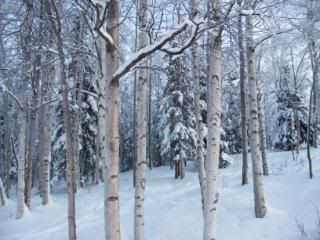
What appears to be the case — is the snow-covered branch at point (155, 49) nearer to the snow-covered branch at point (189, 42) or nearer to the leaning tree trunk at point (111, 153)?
the snow-covered branch at point (189, 42)

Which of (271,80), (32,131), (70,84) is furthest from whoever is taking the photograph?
(271,80)

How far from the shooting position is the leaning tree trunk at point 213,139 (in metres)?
5.92

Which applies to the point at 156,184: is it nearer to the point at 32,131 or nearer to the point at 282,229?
the point at 32,131

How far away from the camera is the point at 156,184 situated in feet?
64.3

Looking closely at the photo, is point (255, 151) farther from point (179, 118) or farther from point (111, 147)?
point (179, 118)

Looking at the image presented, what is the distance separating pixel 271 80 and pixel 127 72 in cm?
2766

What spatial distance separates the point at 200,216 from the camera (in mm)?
10109

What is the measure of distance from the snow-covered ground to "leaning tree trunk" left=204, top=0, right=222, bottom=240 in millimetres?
2919

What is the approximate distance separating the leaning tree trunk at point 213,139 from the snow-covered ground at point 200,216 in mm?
2919

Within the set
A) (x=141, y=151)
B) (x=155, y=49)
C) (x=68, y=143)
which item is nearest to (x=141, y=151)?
(x=141, y=151)

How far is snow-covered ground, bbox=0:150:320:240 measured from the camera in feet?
29.0

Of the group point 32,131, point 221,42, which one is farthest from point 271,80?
point 221,42

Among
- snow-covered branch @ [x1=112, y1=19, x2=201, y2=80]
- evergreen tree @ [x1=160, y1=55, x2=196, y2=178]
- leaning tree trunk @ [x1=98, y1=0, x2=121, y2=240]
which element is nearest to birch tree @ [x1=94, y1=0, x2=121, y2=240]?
leaning tree trunk @ [x1=98, y1=0, x2=121, y2=240]

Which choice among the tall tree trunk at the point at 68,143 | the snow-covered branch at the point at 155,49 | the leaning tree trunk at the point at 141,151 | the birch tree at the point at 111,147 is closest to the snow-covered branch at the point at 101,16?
the birch tree at the point at 111,147
